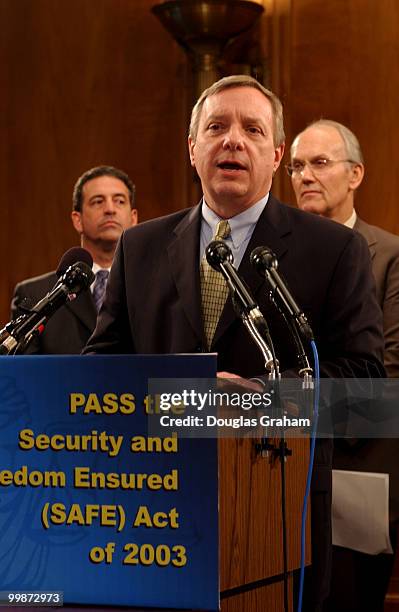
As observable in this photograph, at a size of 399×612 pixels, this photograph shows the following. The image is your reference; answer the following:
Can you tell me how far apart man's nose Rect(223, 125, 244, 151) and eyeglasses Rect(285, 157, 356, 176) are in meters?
1.40

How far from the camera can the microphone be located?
6.63 feet

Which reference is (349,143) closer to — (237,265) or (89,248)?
(89,248)

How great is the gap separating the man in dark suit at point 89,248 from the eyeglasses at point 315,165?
2.36 ft

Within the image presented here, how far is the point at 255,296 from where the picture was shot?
2434 millimetres

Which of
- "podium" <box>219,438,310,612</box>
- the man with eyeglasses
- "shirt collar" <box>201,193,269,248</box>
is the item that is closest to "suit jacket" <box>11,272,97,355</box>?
the man with eyeglasses

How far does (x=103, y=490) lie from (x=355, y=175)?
2.52 m

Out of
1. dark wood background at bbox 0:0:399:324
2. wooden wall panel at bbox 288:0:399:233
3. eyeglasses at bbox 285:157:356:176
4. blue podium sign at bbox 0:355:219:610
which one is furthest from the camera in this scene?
dark wood background at bbox 0:0:399:324

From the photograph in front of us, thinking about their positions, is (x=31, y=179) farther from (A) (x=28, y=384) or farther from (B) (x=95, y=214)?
(A) (x=28, y=384)

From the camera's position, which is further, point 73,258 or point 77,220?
point 77,220

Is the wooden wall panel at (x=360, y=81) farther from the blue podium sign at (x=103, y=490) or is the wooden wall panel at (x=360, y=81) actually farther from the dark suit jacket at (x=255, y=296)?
the blue podium sign at (x=103, y=490)

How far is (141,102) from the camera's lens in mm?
5062

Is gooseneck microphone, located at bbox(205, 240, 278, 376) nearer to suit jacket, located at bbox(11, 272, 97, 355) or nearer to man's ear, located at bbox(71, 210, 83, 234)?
suit jacket, located at bbox(11, 272, 97, 355)

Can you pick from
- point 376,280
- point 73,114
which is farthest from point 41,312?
point 73,114

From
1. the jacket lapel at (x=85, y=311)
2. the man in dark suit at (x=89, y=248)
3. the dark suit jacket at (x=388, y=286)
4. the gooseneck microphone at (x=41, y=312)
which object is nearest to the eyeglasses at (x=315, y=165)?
the dark suit jacket at (x=388, y=286)
